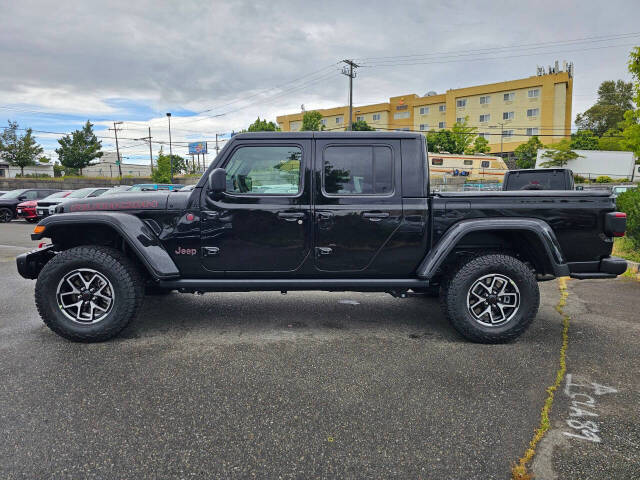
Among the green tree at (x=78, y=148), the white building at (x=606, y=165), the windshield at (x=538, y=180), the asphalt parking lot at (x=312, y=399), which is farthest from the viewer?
the green tree at (x=78, y=148)

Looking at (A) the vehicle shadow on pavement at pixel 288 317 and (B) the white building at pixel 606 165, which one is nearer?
(A) the vehicle shadow on pavement at pixel 288 317

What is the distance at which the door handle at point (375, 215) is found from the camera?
157 inches

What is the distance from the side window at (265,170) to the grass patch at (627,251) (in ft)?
21.8

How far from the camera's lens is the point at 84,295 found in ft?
12.8

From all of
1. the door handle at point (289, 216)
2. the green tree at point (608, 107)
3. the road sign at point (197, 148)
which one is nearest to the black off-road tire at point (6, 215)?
the door handle at point (289, 216)

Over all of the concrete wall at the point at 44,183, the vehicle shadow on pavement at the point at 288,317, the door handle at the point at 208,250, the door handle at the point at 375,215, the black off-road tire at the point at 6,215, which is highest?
the concrete wall at the point at 44,183

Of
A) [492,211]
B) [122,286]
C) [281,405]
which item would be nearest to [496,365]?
[492,211]

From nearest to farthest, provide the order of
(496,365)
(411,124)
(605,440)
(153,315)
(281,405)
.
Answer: (605,440) < (281,405) < (496,365) < (153,315) < (411,124)

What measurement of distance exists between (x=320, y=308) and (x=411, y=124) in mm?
81301

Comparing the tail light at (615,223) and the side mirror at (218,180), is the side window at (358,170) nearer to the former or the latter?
the side mirror at (218,180)

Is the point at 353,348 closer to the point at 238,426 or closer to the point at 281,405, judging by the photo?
the point at 281,405

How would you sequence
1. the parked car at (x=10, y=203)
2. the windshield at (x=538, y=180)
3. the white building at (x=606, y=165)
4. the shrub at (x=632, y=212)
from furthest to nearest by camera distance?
the white building at (x=606, y=165) → the parked car at (x=10, y=203) → the windshield at (x=538, y=180) → the shrub at (x=632, y=212)

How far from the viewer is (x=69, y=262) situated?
12.6 ft

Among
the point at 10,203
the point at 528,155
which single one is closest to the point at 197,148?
the point at 528,155
